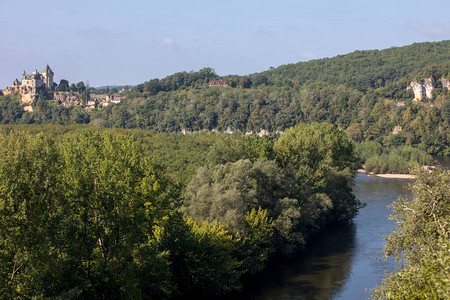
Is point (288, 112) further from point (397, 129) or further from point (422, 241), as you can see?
point (422, 241)

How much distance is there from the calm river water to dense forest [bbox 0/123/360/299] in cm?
134

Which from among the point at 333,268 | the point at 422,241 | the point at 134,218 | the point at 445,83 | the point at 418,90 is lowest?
→ the point at 333,268

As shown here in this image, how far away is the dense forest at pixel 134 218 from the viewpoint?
967 inches

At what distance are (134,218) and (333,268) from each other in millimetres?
19939

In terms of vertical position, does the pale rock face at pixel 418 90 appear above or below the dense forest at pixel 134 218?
above

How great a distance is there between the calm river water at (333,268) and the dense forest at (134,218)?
4.40 ft

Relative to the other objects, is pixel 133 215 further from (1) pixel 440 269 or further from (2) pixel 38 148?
(1) pixel 440 269

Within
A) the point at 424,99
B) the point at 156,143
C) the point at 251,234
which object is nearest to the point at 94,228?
the point at 251,234

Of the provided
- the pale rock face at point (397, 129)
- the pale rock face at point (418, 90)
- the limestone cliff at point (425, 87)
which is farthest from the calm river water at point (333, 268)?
the pale rock face at point (418, 90)

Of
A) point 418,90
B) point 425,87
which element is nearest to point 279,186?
point 418,90

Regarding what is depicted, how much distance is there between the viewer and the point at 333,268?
44812 mm

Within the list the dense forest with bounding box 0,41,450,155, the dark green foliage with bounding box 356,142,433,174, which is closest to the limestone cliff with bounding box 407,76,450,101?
the dense forest with bounding box 0,41,450,155

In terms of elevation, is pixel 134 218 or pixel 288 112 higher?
pixel 288 112

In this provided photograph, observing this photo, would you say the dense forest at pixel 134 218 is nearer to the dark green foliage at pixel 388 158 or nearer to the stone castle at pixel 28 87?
the dark green foliage at pixel 388 158
